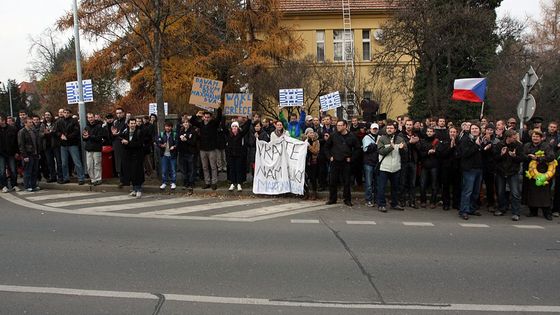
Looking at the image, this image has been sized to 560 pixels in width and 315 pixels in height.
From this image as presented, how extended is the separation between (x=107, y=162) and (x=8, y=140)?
8.38 ft

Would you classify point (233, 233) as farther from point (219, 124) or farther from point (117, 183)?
point (117, 183)

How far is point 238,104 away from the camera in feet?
45.8

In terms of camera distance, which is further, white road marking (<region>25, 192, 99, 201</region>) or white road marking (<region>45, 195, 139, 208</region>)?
white road marking (<region>25, 192, 99, 201</region>)

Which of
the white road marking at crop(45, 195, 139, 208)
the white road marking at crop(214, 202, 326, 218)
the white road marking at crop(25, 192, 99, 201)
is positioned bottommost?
the white road marking at crop(214, 202, 326, 218)

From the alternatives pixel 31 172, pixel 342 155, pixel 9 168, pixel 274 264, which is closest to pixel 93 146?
pixel 31 172

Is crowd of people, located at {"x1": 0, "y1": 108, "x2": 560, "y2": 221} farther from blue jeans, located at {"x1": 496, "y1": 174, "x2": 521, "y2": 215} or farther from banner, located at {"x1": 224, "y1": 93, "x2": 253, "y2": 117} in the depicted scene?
banner, located at {"x1": 224, "y1": 93, "x2": 253, "y2": 117}

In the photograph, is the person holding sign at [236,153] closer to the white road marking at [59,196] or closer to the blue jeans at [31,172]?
the white road marking at [59,196]

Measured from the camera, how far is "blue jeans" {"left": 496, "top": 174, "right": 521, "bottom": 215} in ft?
31.9

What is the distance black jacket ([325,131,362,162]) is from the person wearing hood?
6.22 metres

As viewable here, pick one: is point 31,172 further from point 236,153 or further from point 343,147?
point 343,147

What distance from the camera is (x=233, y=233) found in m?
7.92

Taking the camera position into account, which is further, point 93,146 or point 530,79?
point 93,146

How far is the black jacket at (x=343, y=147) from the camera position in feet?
35.9

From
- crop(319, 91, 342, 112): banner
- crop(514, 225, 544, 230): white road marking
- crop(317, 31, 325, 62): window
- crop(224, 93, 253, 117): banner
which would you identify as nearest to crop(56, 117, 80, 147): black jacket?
crop(224, 93, 253, 117): banner
